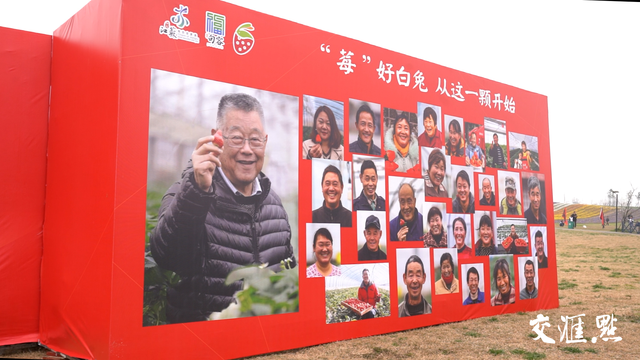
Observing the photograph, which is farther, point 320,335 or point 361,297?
point 361,297

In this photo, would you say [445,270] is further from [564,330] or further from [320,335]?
[320,335]

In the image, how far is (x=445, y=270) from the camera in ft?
21.5

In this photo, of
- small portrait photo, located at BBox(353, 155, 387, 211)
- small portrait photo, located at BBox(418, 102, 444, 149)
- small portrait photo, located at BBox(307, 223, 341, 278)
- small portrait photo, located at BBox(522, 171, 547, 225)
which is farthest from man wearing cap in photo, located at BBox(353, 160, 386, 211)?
small portrait photo, located at BBox(522, 171, 547, 225)

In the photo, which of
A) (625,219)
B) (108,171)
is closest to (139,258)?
(108,171)

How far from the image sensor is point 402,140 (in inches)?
248

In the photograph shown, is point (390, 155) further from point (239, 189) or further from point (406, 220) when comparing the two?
point (239, 189)

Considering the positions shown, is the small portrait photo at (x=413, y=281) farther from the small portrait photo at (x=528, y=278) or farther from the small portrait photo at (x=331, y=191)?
the small portrait photo at (x=528, y=278)

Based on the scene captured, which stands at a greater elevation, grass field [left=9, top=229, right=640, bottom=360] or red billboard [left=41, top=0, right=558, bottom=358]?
red billboard [left=41, top=0, right=558, bottom=358]

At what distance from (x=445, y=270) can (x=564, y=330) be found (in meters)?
1.67

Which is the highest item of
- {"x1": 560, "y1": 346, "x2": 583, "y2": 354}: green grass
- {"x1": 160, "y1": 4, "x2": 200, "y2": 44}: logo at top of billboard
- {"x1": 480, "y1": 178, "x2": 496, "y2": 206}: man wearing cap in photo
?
{"x1": 160, "y1": 4, "x2": 200, "y2": 44}: logo at top of billboard

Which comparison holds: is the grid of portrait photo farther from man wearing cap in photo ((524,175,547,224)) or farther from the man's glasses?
the man's glasses

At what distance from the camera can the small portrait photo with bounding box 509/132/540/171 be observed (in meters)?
7.78

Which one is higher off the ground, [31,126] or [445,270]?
[31,126]

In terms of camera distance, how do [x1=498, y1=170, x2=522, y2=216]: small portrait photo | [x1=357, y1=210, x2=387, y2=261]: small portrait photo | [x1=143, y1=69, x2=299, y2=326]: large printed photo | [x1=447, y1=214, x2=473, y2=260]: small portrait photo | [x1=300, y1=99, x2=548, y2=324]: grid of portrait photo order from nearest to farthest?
[x1=143, y1=69, x2=299, y2=326]: large printed photo, [x1=300, y1=99, x2=548, y2=324]: grid of portrait photo, [x1=357, y1=210, x2=387, y2=261]: small portrait photo, [x1=447, y1=214, x2=473, y2=260]: small portrait photo, [x1=498, y1=170, x2=522, y2=216]: small portrait photo
